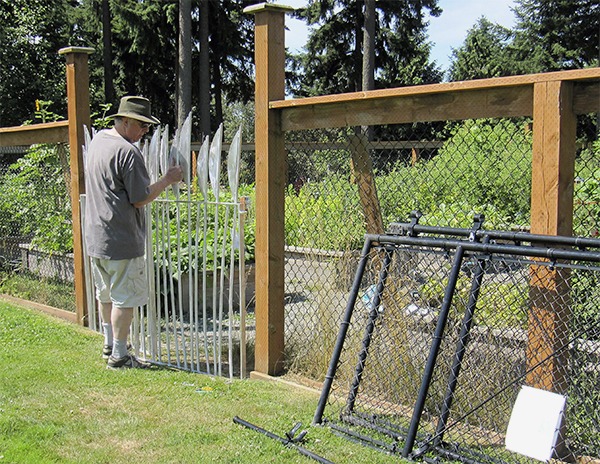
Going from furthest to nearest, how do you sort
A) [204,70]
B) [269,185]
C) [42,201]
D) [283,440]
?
[204,70], [42,201], [269,185], [283,440]

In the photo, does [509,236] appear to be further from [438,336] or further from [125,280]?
[125,280]

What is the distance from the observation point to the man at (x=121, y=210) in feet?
15.4

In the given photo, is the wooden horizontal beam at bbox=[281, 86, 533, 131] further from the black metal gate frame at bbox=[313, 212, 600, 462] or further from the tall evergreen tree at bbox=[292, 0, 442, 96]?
the tall evergreen tree at bbox=[292, 0, 442, 96]

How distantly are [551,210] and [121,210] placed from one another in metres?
2.94

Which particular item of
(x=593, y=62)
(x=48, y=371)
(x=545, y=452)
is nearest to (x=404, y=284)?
(x=545, y=452)

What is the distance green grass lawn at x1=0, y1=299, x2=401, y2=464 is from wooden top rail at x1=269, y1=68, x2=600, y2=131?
1.76 m

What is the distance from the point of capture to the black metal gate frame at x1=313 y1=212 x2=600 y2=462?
9.52ft

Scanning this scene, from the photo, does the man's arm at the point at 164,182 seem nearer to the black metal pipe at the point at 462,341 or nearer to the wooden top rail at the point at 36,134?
the wooden top rail at the point at 36,134

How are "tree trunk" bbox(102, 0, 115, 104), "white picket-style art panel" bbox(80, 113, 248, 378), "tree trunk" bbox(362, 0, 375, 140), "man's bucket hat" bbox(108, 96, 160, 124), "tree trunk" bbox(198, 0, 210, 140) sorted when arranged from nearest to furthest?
1. "white picket-style art panel" bbox(80, 113, 248, 378)
2. "man's bucket hat" bbox(108, 96, 160, 124)
3. "tree trunk" bbox(362, 0, 375, 140)
4. "tree trunk" bbox(198, 0, 210, 140)
5. "tree trunk" bbox(102, 0, 115, 104)

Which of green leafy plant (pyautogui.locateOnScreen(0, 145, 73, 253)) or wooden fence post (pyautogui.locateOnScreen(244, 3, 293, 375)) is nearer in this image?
wooden fence post (pyautogui.locateOnScreen(244, 3, 293, 375))

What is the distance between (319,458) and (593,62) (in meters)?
31.3

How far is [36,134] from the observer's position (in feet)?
22.7

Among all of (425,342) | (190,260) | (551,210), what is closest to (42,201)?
(190,260)

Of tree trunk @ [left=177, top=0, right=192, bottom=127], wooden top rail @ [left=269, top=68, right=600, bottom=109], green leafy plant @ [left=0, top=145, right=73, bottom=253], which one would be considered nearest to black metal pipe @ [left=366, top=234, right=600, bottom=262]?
wooden top rail @ [left=269, top=68, right=600, bottom=109]
